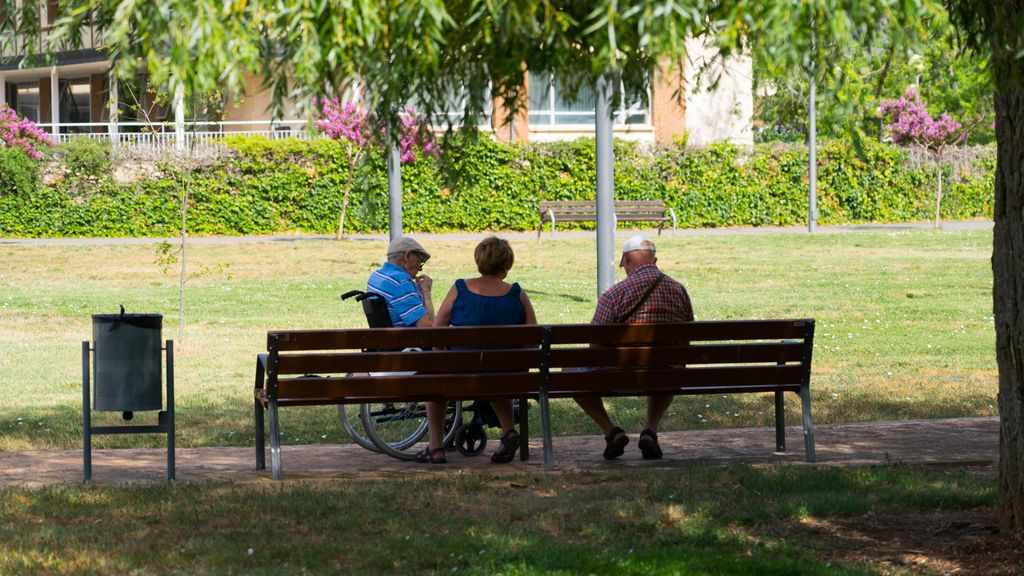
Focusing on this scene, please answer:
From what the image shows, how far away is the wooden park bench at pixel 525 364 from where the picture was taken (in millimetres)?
7520

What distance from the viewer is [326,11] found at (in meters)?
3.93

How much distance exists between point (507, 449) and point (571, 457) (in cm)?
45

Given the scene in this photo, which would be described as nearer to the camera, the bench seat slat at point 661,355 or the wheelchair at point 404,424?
the bench seat slat at point 661,355

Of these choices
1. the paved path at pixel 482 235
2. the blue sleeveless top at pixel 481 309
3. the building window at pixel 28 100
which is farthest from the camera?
the building window at pixel 28 100

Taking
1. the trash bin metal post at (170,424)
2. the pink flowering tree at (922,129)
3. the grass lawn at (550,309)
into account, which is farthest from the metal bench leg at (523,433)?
the pink flowering tree at (922,129)

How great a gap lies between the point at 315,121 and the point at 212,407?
6943 mm

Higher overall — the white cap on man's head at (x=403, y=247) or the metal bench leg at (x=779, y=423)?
the white cap on man's head at (x=403, y=247)

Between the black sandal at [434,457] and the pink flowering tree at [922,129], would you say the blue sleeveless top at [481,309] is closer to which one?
the black sandal at [434,457]

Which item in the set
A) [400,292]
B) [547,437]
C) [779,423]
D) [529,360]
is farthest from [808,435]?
[400,292]

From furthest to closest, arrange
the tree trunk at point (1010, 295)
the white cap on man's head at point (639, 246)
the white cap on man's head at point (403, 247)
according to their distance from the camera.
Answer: the white cap on man's head at point (403, 247) → the white cap on man's head at point (639, 246) → the tree trunk at point (1010, 295)

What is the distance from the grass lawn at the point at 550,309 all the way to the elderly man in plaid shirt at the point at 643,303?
4.17 feet

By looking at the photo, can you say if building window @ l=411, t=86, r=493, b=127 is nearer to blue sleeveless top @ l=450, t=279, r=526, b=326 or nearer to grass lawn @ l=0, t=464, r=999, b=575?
grass lawn @ l=0, t=464, r=999, b=575

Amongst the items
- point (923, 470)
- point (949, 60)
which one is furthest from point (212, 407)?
point (949, 60)

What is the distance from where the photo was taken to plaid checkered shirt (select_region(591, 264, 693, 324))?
8.32m
